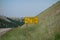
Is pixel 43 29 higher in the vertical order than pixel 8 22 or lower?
lower

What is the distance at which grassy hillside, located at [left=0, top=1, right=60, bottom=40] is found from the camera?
73.8 inches

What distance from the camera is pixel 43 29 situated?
1.92 m

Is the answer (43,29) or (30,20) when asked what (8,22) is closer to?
(30,20)

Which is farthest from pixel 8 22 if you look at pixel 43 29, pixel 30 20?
pixel 43 29

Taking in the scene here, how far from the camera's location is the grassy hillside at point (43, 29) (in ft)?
6.15

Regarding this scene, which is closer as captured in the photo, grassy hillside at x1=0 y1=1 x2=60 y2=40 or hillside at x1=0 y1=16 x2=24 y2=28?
grassy hillside at x1=0 y1=1 x2=60 y2=40

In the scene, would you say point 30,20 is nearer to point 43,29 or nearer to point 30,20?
point 30,20

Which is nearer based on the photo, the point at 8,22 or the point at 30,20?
the point at 30,20

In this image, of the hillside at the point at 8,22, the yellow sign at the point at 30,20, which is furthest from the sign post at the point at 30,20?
the hillside at the point at 8,22

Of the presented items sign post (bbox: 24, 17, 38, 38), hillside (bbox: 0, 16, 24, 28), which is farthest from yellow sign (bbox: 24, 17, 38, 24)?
hillside (bbox: 0, 16, 24, 28)

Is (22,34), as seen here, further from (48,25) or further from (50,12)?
(50,12)

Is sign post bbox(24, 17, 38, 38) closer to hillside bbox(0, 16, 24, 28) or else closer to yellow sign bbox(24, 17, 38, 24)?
yellow sign bbox(24, 17, 38, 24)

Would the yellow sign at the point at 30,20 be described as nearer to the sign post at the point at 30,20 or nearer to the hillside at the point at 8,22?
the sign post at the point at 30,20

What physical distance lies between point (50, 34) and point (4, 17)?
0.67 metres
